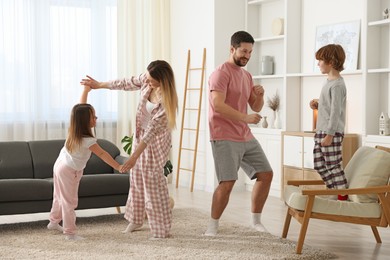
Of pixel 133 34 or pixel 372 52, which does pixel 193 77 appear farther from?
pixel 372 52

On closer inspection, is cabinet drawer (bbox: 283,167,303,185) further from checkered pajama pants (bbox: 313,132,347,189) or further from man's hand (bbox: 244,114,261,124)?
man's hand (bbox: 244,114,261,124)

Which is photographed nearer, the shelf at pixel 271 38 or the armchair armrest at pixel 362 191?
the armchair armrest at pixel 362 191

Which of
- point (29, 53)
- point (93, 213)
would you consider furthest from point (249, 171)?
point (29, 53)

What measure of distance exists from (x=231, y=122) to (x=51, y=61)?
162 inches

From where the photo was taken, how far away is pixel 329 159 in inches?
208

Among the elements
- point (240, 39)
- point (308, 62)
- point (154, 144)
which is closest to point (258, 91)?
point (240, 39)

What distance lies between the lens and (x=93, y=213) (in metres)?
6.44

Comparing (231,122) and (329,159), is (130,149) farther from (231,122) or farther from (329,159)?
(329,159)

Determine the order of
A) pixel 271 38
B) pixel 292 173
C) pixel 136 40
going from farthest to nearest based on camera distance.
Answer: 1. pixel 136 40
2. pixel 271 38
3. pixel 292 173

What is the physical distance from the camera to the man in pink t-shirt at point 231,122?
501 centimetres

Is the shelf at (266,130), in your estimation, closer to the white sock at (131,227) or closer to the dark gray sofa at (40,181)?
the dark gray sofa at (40,181)

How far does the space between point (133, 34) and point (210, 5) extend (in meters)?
1.26

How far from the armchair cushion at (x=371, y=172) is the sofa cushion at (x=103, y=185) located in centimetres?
196

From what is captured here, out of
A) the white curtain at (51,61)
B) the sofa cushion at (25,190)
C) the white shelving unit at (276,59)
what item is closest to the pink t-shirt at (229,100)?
the sofa cushion at (25,190)
